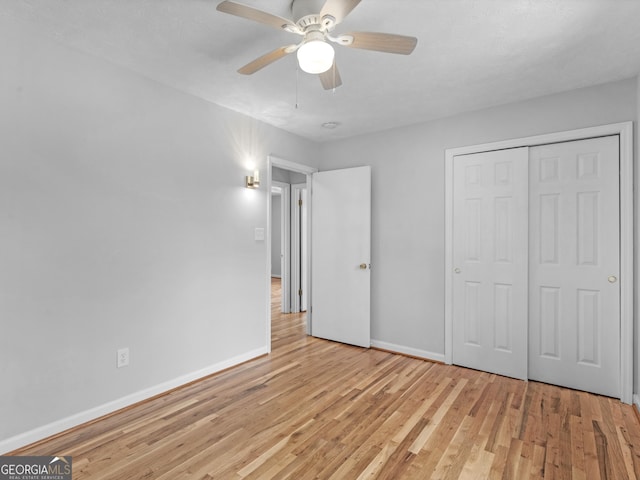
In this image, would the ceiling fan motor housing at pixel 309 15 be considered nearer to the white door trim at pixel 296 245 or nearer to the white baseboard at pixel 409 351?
the white baseboard at pixel 409 351

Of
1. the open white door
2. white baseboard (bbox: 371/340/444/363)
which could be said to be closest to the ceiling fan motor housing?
the open white door

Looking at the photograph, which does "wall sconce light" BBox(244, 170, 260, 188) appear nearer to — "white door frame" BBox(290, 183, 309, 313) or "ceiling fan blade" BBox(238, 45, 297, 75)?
"ceiling fan blade" BBox(238, 45, 297, 75)

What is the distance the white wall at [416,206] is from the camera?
3281 mm

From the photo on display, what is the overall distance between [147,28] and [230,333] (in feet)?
8.51

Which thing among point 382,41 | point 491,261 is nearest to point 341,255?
point 491,261

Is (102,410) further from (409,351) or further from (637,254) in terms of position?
(637,254)

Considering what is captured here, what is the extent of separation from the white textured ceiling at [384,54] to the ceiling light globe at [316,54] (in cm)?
38

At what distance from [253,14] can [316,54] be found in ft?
1.10

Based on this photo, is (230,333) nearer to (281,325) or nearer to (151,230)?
(151,230)

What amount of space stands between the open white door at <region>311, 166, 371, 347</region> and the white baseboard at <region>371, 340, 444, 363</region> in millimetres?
137

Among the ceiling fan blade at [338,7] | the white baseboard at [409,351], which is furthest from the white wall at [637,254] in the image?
the ceiling fan blade at [338,7]

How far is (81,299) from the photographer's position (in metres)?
2.37

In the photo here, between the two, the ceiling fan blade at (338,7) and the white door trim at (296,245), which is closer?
the ceiling fan blade at (338,7)

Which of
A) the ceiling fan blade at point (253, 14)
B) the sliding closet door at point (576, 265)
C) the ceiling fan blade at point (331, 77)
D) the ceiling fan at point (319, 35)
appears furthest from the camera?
the sliding closet door at point (576, 265)
